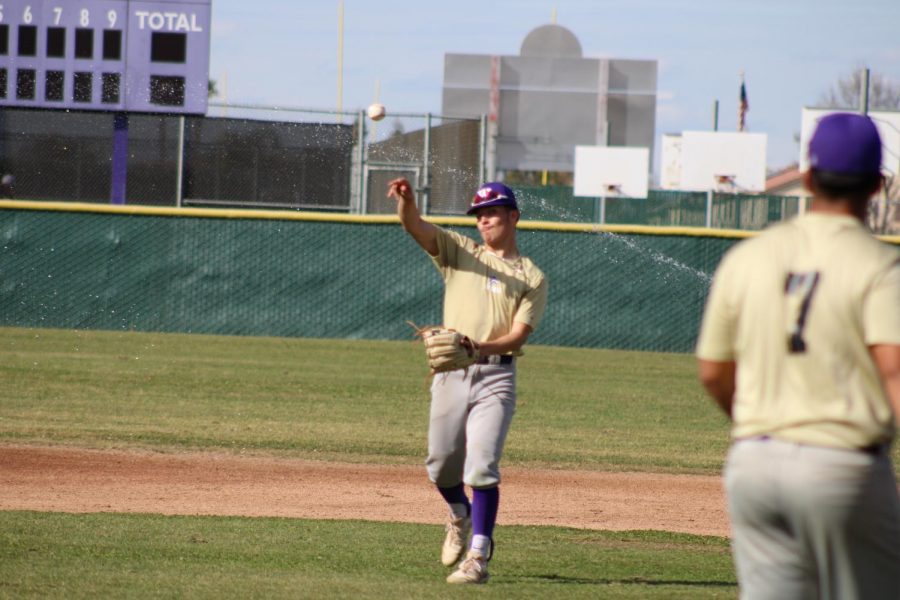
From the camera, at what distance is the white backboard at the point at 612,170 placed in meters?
30.7

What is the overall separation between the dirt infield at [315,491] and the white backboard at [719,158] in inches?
830

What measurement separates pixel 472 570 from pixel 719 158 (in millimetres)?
26158

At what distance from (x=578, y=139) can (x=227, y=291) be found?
25.1 metres

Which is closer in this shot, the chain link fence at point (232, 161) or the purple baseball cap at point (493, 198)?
the purple baseball cap at point (493, 198)

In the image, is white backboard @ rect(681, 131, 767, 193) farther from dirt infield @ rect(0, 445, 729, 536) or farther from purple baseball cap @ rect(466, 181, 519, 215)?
purple baseball cap @ rect(466, 181, 519, 215)

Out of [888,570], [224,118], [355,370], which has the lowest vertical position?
[355,370]

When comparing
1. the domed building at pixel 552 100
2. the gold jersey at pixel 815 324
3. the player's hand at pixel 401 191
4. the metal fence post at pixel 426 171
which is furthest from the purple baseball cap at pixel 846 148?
the domed building at pixel 552 100

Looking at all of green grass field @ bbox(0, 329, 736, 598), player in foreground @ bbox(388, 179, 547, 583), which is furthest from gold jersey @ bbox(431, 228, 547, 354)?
green grass field @ bbox(0, 329, 736, 598)

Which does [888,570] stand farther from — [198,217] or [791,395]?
[198,217]

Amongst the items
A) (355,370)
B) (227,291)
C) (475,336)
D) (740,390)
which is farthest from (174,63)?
(740,390)

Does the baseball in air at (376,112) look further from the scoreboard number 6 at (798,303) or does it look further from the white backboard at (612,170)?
the scoreboard number 6 at (798,303)

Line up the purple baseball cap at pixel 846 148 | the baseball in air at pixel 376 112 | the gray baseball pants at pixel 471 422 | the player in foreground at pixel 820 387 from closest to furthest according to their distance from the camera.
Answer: the player in foreground at pixel 820 387 < the purple baseball cap at pixel 846 148 < the gray baseball pants at pixel 471 422 < the baseball in air at pixel 376 112

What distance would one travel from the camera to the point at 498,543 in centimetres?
709

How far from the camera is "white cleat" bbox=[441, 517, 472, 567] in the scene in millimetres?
6113
